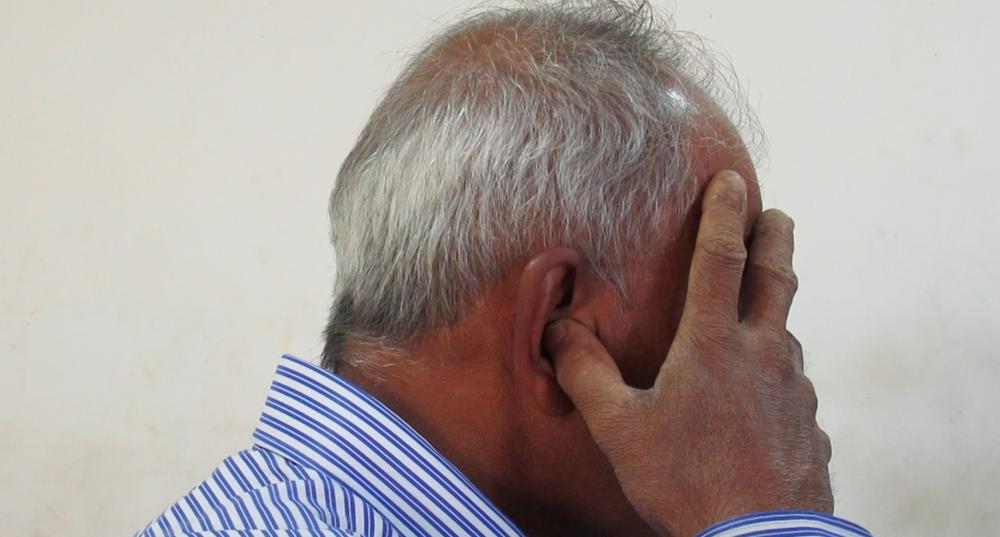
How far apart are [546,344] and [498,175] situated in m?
0.14

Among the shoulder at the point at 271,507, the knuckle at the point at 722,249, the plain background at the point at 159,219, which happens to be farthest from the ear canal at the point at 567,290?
the plain background at the point at 159,219

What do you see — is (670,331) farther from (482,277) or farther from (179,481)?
(179,481)

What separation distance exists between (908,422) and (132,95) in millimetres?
1482

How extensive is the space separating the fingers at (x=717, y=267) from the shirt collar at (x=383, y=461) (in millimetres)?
232

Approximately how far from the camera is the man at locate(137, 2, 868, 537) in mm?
839

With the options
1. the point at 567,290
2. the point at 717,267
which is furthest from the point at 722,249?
the point at 567,290

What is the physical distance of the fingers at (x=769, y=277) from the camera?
36.4 inches

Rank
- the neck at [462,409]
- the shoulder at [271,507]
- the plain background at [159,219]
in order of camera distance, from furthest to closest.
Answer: the plain background at [159,219], the neck at [462,409], the shoulder at [271,507]

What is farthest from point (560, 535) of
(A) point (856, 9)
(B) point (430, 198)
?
(A) point (856, 9)

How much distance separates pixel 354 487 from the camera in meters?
0.83

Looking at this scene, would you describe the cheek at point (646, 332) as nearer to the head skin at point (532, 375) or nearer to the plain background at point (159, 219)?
A: the head skin at point (532, 375)

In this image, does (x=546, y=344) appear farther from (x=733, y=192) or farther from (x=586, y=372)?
(x=733, y=192)

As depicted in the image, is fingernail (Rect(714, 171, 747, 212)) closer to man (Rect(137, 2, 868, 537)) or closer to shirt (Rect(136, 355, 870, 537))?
man (Rect(137, 2, 868, 537))

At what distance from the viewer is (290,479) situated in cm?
83
